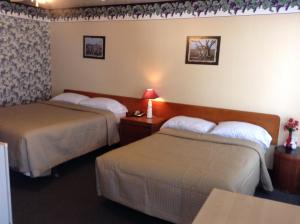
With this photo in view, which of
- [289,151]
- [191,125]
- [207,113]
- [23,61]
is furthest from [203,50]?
[23,61]

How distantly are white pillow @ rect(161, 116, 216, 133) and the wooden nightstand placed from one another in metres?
0.22

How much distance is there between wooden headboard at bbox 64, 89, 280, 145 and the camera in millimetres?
3398

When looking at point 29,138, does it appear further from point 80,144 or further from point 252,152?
point 252,152

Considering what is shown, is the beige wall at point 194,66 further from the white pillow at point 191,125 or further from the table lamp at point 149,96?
→ the white pillow at point 191,125

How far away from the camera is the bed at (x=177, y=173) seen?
6.97ft

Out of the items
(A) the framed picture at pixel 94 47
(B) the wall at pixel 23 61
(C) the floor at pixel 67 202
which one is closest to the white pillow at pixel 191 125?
(C) the floor at pixel 67 202

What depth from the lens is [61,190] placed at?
2998mm

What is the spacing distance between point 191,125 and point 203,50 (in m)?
1.07

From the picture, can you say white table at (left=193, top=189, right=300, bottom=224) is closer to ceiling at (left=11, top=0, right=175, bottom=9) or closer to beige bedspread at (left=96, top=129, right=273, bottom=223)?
beige bedspread at (left=96, top=129, right=273, bottom=223)

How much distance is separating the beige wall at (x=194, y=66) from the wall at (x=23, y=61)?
0.29m

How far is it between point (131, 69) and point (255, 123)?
203cm

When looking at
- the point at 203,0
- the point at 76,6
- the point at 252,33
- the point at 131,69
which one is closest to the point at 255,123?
the point at 252,33

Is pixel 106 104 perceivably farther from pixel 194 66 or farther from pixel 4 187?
pixel 4 187

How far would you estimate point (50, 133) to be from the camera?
3.15m
